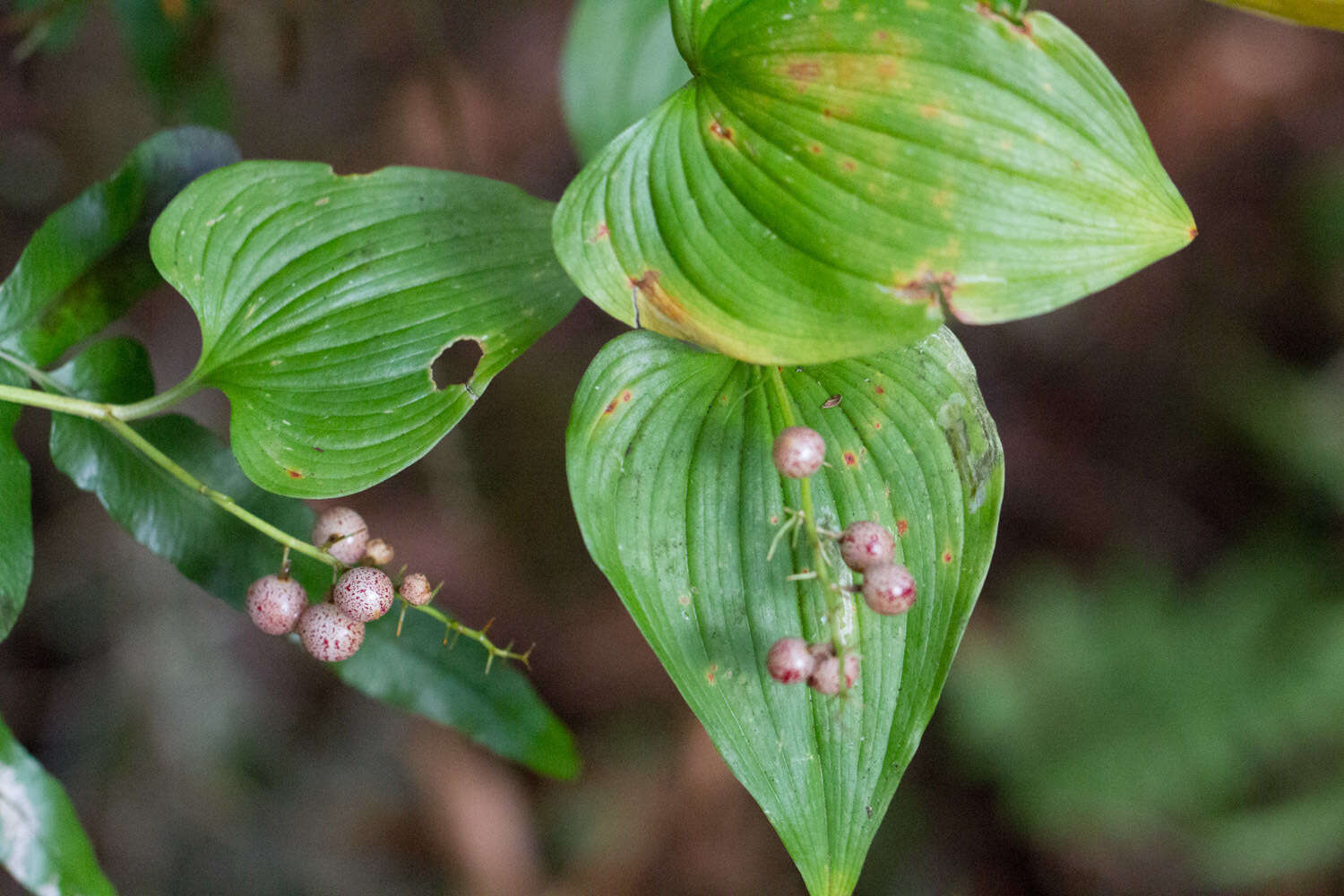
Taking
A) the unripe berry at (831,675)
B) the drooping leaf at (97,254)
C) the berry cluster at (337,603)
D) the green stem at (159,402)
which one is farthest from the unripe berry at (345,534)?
the unripe berry at (831,675)

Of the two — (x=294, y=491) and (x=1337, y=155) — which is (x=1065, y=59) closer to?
(x=294, y=491)

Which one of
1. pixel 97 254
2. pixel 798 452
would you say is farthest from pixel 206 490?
pixel 798 452

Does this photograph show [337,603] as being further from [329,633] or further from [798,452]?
[798,452]

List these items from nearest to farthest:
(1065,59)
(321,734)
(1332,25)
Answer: (1065,59) < (1332,25) < (321,734)

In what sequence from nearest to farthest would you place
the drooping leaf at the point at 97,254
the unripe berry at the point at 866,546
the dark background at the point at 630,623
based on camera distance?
1. the unripe berry at the point at 866,546
2. the drooping leaf at the point at 97,254
3. the dark background at the point at 630,623

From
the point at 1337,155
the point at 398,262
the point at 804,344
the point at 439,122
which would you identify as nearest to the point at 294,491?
the point at 398,262

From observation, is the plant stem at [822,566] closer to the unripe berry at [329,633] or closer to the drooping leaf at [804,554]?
the drooping leaf at [804,554]
